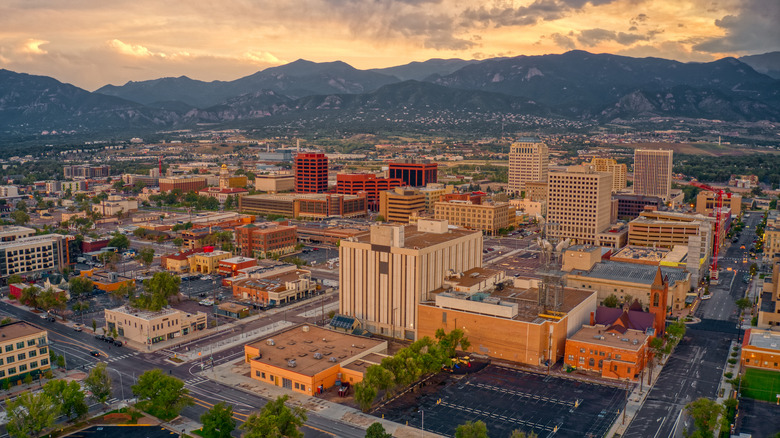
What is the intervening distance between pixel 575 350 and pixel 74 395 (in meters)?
51.1

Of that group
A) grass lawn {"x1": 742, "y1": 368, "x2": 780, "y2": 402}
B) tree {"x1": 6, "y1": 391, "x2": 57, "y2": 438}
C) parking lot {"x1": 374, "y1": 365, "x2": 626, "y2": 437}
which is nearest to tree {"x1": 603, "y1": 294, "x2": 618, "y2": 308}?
grass lawn {"x1": 742, "y1": 368, "x2": 780, "y2": 402}

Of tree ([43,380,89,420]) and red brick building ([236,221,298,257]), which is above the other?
red brick building ([236,221,298,257])

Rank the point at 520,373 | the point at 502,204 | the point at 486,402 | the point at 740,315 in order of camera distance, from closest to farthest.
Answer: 1. the point at 486,402
2. the point at 520,373
3. the point at 740,315
4. the point at 502,204

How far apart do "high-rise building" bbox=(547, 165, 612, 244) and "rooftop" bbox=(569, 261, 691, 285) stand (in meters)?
43.9

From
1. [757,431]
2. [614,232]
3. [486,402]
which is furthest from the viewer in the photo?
[614,232]

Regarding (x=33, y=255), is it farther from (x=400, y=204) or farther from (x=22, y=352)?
(x=400, y=204)

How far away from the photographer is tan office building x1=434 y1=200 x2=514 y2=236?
157m

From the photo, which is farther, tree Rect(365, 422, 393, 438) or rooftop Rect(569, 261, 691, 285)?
rooftop Rect(569, 261, 691, 285)

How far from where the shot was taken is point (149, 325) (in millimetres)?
76500

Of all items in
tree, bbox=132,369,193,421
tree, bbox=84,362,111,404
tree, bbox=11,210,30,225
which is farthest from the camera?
tree, bbox=11,210,30,225

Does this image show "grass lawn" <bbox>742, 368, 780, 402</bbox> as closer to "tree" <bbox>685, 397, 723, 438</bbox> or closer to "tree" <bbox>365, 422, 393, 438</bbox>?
"tree" <bbox>685, 397, 723, 438</bbox>

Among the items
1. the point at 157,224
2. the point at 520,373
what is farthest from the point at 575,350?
the point at 157,224

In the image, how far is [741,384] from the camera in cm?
6247

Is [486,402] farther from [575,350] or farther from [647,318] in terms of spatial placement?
[647,318]
